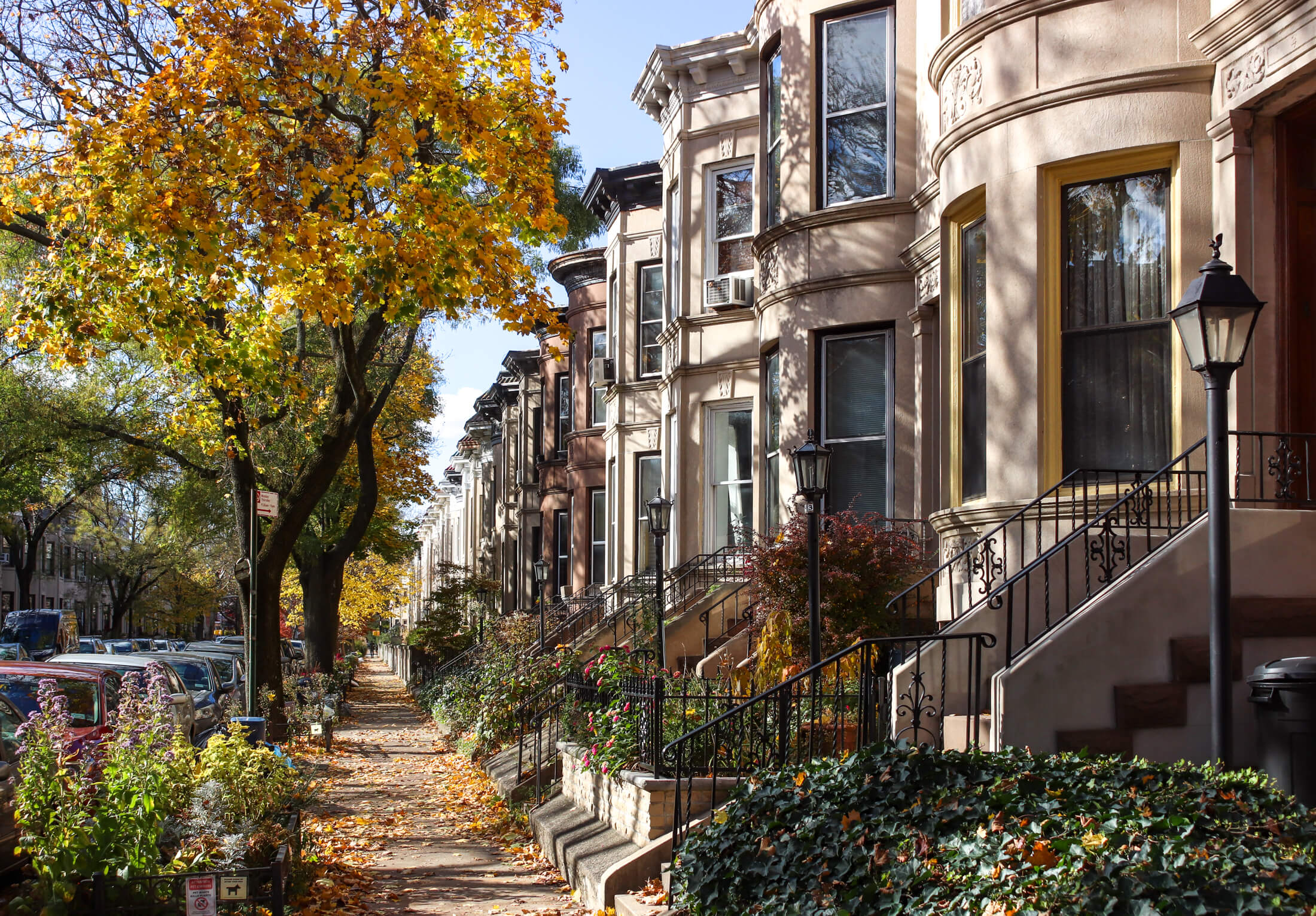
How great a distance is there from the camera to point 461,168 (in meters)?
15.4

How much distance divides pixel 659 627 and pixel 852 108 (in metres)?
6.73

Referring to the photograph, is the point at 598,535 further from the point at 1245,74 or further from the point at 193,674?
the point at 1245,74

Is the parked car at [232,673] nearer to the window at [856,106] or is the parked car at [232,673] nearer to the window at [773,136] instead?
the window at [773,136]

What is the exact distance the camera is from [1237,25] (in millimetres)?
9422

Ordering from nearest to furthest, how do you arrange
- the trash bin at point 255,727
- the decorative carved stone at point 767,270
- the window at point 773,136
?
the trash bin at point 255,727 → the decorative carved stone at point 767,270 → the window at point 773,136

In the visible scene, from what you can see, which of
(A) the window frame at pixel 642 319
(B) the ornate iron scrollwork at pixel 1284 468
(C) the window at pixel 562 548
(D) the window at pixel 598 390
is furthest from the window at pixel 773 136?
(C) the window at pixel 562 548

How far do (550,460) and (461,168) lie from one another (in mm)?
20144

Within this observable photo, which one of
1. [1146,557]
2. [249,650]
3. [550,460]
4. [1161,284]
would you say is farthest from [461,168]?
[550,460]

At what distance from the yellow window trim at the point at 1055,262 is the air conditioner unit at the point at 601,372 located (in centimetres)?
1663

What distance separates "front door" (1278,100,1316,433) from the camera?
9.34 metres

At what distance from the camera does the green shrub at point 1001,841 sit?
4465 mm

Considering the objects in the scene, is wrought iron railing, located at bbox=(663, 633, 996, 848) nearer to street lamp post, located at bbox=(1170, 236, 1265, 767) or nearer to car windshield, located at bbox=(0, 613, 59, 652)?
street lamp post, located at bbox=(1170, 236, 1265, 767)

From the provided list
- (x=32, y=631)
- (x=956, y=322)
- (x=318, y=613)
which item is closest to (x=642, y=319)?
(x=318, y=613)

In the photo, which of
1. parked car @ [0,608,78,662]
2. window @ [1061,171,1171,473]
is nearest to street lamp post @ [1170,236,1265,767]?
window @ [1061,171,1171,473]
